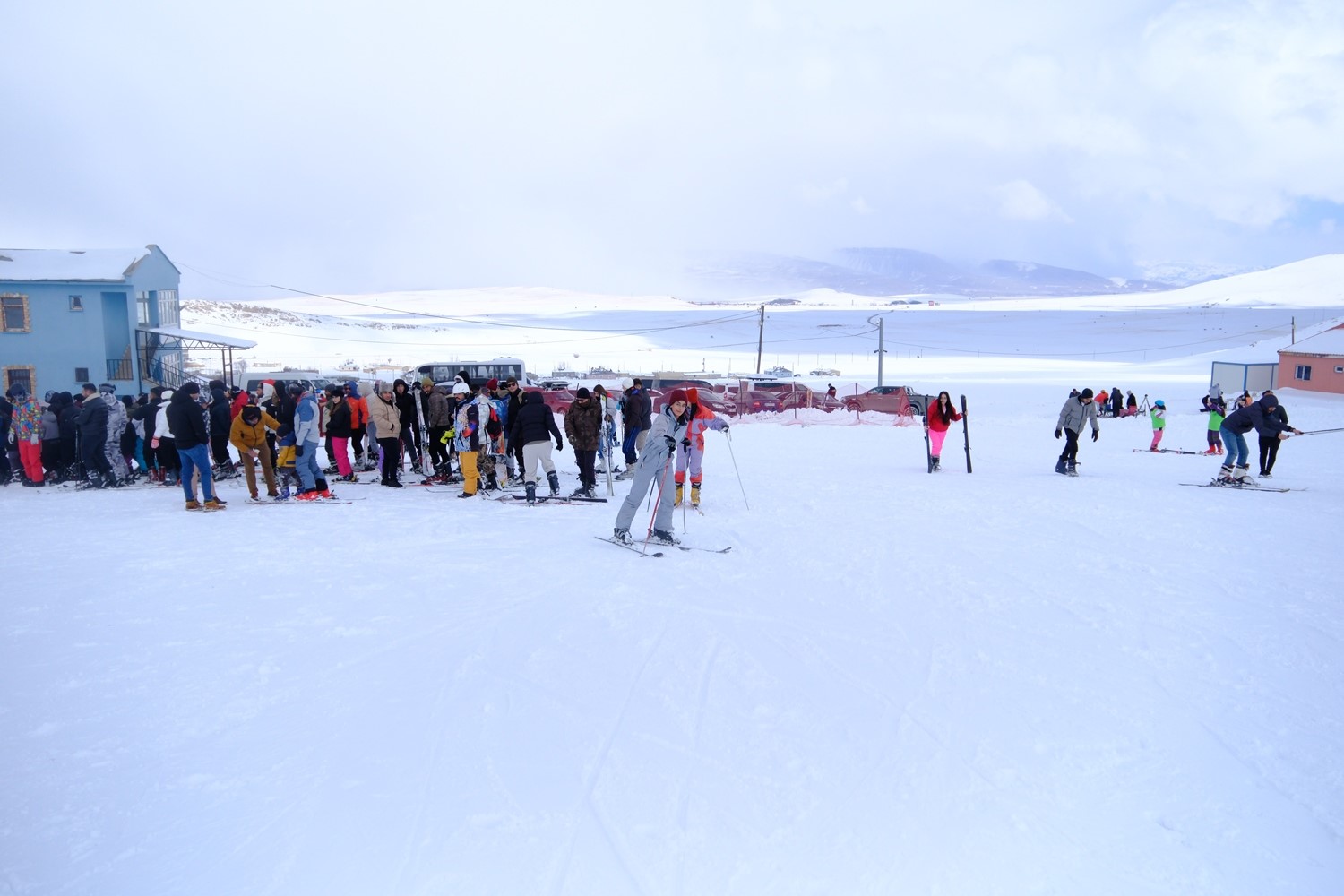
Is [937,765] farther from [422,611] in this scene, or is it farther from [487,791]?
[422,611]

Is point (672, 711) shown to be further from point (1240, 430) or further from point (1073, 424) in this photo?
point (1240, 430)

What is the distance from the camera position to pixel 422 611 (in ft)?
22.6

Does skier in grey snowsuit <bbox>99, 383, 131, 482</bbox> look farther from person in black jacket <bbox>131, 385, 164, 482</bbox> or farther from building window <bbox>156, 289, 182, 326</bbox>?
building window <bbox>156, 289, 182, 326</bbox>

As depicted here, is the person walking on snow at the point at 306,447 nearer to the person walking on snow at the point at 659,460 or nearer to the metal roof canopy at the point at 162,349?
the person walking on snow at the point at 659,460

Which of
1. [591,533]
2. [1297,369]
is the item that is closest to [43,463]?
[591,533]

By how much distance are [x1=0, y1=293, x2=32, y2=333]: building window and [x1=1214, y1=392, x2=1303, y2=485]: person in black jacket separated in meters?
34.4

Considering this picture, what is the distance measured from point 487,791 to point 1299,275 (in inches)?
7522

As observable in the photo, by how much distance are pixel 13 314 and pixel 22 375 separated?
213 centimetres

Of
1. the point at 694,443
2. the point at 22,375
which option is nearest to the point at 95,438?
the point at 694,443

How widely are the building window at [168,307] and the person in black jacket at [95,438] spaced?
24893 millimetres

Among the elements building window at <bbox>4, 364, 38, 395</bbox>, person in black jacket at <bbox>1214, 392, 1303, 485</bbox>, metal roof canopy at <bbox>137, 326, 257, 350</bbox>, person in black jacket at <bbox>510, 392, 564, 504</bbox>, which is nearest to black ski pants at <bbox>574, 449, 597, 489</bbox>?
person in black jacket at <bbox>510, 392, 564, 504</bbox>

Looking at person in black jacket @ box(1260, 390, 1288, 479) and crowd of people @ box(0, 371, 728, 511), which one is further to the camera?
person in black jacket @ box(1260, 390, 1288, 479)

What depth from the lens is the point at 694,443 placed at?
10.8 metres

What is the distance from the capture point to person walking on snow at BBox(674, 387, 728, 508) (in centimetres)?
935
